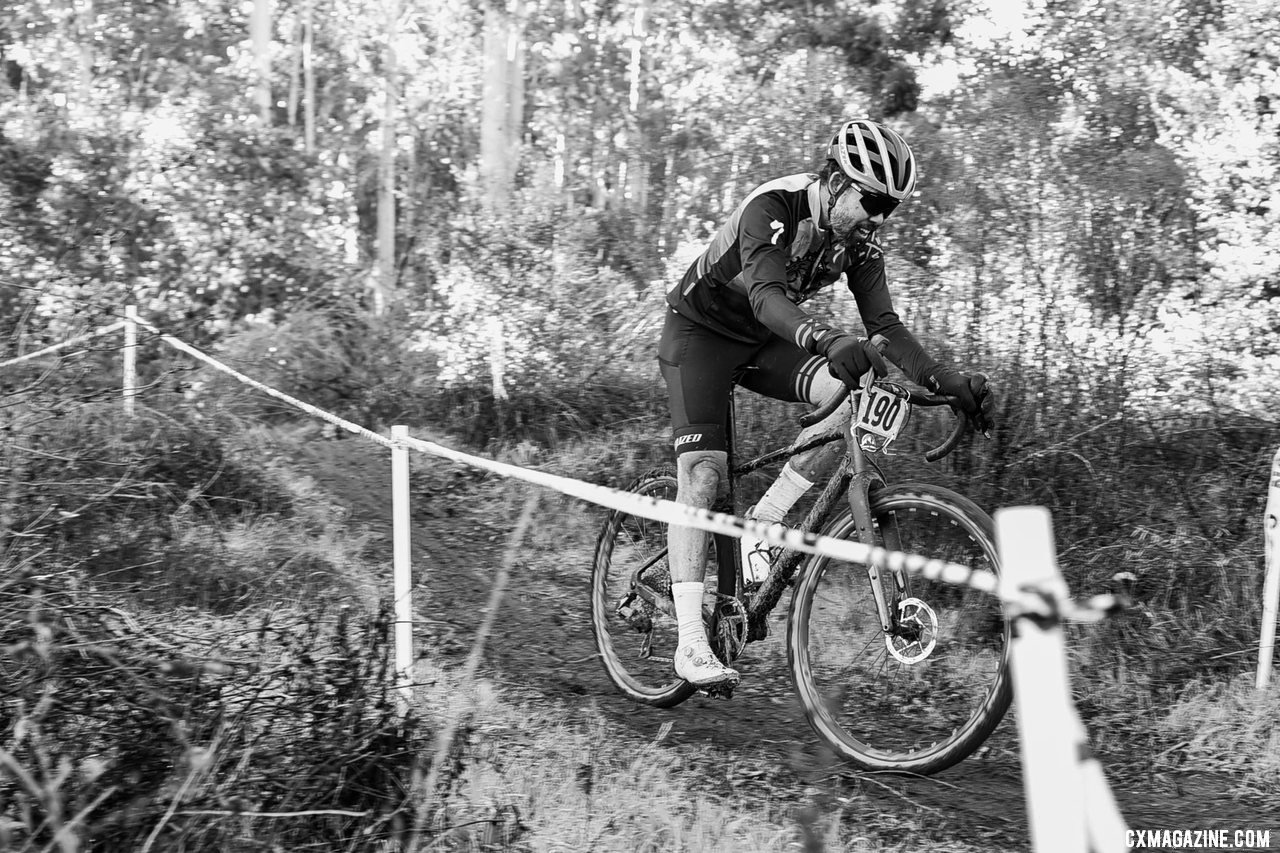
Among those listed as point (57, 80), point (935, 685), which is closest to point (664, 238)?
point (935, 685)

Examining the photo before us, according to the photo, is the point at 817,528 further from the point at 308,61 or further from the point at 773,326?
the point at 308,61

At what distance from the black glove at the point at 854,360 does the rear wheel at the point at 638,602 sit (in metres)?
1.33

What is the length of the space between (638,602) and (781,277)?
1562mm

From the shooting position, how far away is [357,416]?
10188 millimetres

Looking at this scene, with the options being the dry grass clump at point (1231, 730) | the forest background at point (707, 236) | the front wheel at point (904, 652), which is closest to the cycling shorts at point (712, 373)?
the front wheel at point (904, 652)

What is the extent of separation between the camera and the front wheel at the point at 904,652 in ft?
11.3

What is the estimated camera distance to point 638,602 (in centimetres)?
476

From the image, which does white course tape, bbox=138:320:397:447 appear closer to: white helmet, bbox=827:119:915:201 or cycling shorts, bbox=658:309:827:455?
cycling shorts, bbox=658:309:827:455

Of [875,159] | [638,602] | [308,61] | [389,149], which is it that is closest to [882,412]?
[875,159]

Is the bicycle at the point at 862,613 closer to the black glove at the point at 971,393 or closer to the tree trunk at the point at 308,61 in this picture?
the black glove at the point at 971,393

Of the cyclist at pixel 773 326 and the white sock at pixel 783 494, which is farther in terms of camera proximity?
the white sock at pixel 783 494

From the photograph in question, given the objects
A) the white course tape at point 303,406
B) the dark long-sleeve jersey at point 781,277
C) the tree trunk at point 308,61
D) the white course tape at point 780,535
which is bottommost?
the white course tape at point 780,535

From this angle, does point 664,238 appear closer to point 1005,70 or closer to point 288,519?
point 1005,70

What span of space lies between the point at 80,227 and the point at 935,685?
32.8ft
